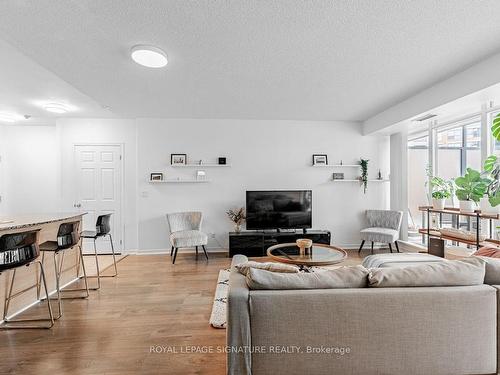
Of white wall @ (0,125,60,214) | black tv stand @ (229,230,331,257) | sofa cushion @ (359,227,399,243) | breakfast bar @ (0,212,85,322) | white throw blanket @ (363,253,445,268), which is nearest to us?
breakfast bar @ (0,212,85,322)

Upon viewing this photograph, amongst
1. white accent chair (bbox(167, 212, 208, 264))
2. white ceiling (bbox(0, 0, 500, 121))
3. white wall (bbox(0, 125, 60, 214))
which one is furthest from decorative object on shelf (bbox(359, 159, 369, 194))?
white wall (bbox(0, 125, 60, 214))

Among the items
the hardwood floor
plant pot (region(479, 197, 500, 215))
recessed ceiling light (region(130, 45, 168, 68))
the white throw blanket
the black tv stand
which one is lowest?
the hardwood floor

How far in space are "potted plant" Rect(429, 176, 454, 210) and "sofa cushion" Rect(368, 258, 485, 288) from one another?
2642 millimetres

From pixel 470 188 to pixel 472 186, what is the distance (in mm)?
32

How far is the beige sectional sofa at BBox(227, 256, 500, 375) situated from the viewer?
144 centimetres

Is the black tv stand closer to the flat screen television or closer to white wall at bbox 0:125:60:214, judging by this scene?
the flat screen television

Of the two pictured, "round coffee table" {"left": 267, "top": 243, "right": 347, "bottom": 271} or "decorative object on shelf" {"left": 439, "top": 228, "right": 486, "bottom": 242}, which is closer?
"round coffee table" {"left": 267, "top": 243, "right": 347, "bottom": 271}

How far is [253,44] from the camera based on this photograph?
2.33m

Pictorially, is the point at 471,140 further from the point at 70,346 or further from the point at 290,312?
the point at 70,346

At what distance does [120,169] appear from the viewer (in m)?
4.95

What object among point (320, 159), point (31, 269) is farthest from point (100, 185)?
point (320, 159)

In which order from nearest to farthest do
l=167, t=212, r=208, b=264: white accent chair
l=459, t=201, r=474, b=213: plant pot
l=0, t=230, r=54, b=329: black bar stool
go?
l=0, t=230, r=54, b=329: black bar stool < l=459, t=201, r=474, b=213: plant pot < l=167, t=212, r=208, b=264: white accent chair

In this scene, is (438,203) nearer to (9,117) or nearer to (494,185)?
(494,185)

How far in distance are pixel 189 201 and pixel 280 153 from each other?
Result: 6.86ft
